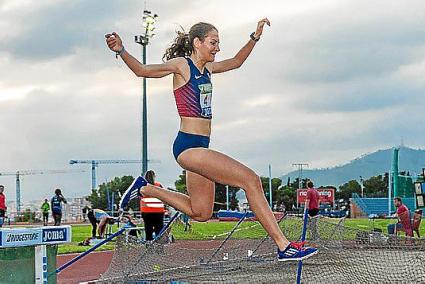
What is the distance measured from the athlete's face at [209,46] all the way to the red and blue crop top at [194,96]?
148 millimetres

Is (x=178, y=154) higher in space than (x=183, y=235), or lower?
higher

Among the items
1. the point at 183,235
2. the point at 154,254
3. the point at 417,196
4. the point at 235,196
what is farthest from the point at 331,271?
the point at 235,196

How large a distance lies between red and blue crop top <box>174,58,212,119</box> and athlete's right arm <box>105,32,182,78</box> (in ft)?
0.56

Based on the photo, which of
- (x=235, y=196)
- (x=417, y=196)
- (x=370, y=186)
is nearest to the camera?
(x=417, y=196)

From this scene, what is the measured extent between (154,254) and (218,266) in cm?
153

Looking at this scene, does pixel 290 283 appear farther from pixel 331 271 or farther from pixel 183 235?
pixel 183 235

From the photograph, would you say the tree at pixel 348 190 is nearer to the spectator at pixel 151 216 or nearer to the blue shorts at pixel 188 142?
the spectator at pixel 151 216

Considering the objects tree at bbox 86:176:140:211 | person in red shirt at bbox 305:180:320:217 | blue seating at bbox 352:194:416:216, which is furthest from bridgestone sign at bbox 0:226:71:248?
tree at bbox 86:176:140:211

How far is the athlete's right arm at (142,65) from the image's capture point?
711cm

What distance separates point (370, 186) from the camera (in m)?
102

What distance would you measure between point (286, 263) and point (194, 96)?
3.39 m

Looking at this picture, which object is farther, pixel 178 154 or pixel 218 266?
pixel 218 266

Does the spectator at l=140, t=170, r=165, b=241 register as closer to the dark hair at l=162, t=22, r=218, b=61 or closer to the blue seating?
the dark hair at l=162, t=22, r=218, b=61

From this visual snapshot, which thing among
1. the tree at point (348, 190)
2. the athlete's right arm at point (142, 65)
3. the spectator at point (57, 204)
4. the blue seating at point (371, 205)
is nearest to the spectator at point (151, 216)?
the athlete's right arm at point (142, 65)
